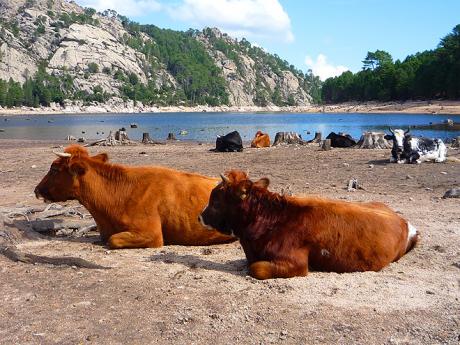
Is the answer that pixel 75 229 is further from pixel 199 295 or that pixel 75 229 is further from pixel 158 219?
pixel 199 295

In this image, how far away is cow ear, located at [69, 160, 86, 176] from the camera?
9.59 meters

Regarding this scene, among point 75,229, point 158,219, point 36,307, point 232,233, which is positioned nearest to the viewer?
point 36,307

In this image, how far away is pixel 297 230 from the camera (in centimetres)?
771

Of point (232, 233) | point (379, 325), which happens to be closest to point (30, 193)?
point (232, 233)

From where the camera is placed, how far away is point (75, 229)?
10.6m

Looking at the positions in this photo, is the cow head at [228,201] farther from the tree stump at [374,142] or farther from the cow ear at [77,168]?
the tree stump at [374,142]

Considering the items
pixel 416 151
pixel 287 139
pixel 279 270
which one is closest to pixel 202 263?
pixel 279 270

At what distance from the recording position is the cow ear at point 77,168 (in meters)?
9.59

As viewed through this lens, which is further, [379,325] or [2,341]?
[379,325]

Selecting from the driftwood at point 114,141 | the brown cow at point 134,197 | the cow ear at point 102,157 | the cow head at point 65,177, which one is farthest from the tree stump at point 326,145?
the cow head at point 65,177

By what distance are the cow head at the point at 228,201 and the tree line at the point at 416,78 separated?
127300 millimetres

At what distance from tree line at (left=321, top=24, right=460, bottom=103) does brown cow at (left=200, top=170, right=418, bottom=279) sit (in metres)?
127

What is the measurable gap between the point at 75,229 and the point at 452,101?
413 ft

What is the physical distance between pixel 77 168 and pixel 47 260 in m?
1.89
